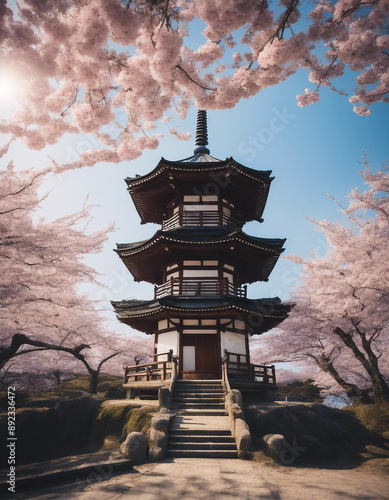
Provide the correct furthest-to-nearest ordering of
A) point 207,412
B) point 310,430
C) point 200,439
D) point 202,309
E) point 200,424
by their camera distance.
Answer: point 202,309
point 207,412
point 310,430
point 200,424
point 200,439

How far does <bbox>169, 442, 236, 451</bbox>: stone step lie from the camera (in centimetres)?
808

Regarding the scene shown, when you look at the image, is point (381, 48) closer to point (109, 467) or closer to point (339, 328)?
point (109, 467)

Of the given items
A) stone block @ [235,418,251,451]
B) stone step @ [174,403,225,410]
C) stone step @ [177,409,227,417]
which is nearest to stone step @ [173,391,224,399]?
stone step @ [174,403,225,410]

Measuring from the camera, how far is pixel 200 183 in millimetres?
17156

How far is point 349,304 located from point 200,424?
9.70 m

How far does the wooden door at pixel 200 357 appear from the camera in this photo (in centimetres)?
1419

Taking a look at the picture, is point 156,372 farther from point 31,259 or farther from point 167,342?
point 31,259

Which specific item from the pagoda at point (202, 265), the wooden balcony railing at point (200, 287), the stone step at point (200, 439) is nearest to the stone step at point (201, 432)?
the stone step at point (200, 439)

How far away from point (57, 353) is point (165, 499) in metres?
26.4

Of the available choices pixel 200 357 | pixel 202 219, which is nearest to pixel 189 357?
pixel 200 357

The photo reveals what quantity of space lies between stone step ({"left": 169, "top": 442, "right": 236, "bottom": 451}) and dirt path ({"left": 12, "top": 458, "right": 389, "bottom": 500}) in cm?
79

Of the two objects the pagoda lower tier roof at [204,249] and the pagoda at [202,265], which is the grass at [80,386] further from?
the pagoda lower tier roof at [204,249]

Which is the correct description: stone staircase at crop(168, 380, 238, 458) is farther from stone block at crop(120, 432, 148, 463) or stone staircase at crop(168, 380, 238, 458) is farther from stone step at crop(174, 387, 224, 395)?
stone block at crop(120, 432, 148, 463)

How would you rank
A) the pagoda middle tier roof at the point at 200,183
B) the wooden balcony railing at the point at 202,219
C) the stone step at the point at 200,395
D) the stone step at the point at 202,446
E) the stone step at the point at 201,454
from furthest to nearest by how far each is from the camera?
the wooden balcony railing at the point at 202,219 < the pagoda middle tier roof at the point at 200,183 < the stone step at the point at 200,395 < the stone step at the point at 202,446 < the stone step at the point at 201,454
